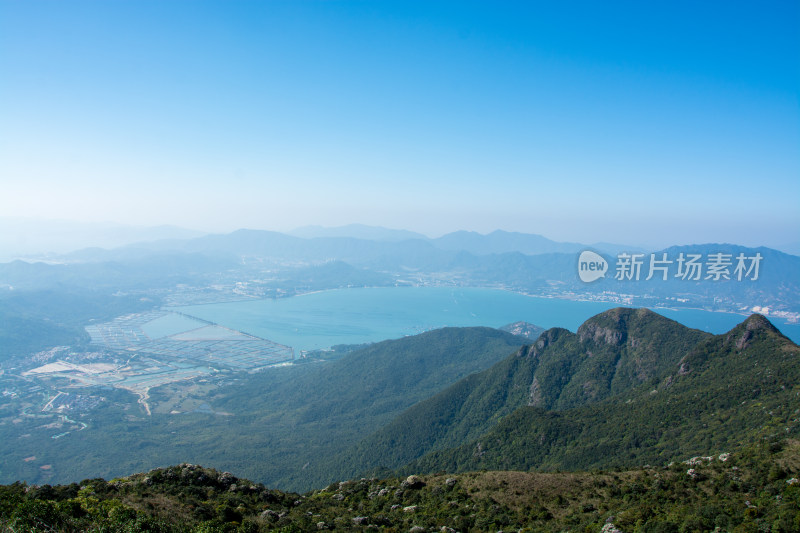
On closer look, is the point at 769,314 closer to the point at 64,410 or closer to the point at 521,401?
the point at 521,401

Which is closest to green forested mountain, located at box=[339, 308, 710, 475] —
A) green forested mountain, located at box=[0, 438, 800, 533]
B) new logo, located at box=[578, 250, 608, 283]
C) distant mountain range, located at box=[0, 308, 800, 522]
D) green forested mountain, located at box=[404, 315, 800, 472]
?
distant mountain range, located at box=[0, 308, 800, 522]

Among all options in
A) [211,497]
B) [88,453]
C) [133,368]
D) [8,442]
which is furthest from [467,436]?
[133,368]

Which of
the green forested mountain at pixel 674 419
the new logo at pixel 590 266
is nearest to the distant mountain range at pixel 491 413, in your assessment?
the green forested mountain at pixel 674 419

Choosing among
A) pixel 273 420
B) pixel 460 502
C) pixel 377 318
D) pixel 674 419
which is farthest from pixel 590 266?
pixel 377 318

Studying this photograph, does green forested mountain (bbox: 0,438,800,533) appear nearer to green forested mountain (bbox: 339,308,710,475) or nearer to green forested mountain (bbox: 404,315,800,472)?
green forested mountain (bbox: 404,315,800,472)

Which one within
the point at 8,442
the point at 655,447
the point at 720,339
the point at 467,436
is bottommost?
the point at 8,442
